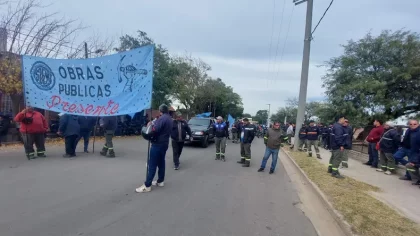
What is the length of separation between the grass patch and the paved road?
791 mm

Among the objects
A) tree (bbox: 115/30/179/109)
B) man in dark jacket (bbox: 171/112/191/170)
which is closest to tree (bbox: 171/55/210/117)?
tree (bbox: 115/30/179/109)

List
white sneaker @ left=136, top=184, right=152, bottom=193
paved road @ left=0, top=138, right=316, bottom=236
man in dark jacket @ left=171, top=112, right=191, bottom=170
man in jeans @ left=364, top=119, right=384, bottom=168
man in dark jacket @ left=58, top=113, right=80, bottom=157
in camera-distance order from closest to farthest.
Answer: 1. paved road @ left=0, top=138, right=316, bottom=236
2. white sneaker @ left=136, top=184, right=152, bottom=193
3. man in dark jacket @ left=171, top=112, right=191, bottom=170
4. man in dark jacket @ left=58, top=113, right=80, bottom=157
5. man in jeans @ left=364, top=119, right=384, bottom=168

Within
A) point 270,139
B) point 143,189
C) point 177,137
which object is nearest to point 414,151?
point 270,139

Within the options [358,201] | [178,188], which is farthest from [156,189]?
[358,201]

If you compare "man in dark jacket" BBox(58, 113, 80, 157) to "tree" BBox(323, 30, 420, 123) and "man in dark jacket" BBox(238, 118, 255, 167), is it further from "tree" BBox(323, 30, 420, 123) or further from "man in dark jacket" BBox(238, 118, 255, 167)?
"tree" BBox(323, 30, 420, 123)

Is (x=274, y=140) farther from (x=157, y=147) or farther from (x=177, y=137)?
(x=157, y=147)

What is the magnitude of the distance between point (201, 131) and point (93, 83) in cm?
734

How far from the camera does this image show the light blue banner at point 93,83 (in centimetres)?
926

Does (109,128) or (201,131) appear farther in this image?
(201,131)

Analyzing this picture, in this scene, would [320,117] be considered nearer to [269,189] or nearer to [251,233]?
[269,189]

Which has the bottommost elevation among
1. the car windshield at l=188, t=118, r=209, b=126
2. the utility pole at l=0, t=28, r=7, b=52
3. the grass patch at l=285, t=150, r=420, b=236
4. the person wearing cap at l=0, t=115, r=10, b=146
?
the grass patch at l=285, t=150, r=420, b=236

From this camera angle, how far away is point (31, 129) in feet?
30.6

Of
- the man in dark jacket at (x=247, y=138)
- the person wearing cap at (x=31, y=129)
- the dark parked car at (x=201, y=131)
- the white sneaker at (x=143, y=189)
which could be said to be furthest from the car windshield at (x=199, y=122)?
the white sneaker at (x=143, y=189)

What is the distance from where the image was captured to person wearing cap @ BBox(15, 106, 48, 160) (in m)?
9.19
